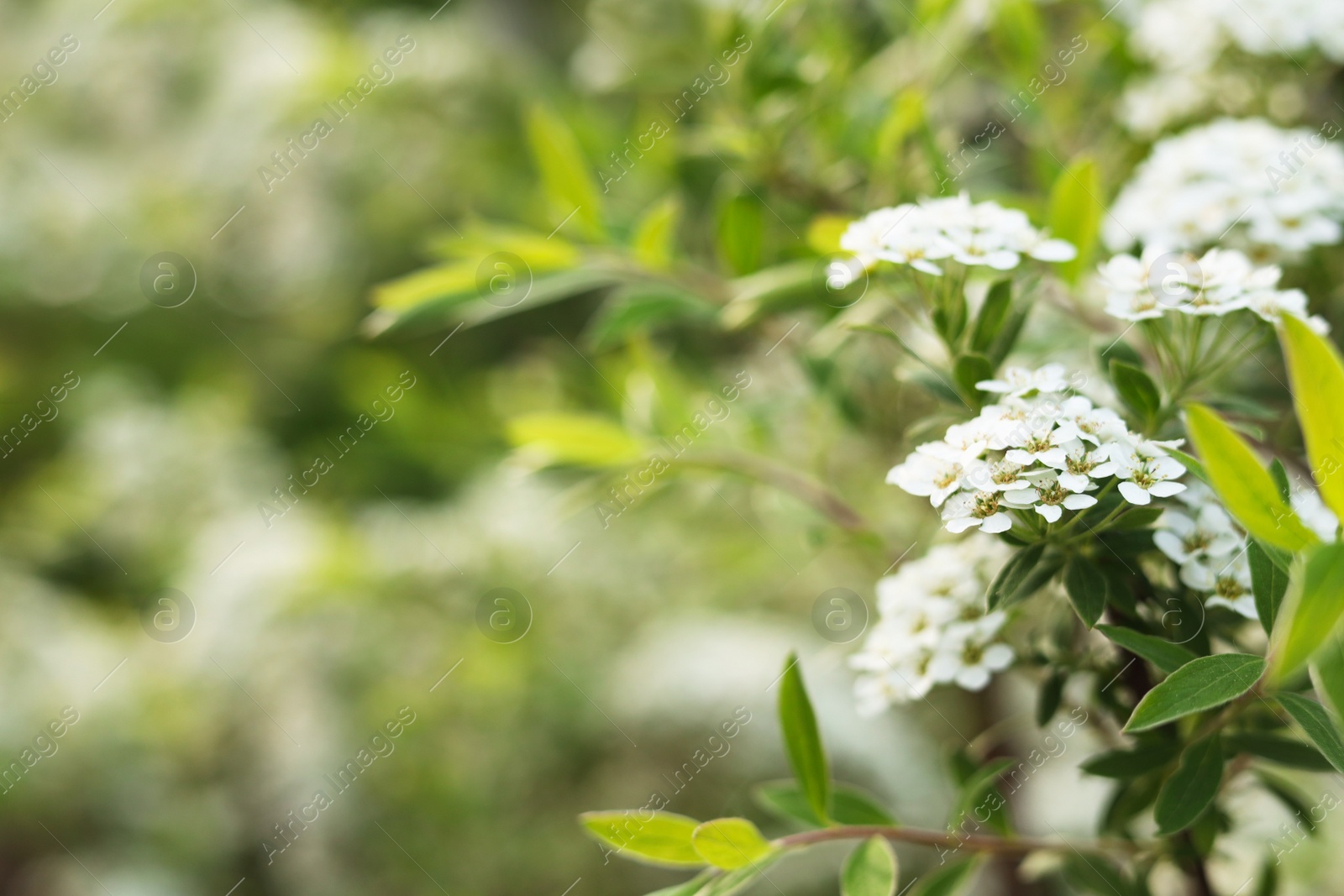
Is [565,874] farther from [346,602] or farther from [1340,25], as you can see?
[1340,25]

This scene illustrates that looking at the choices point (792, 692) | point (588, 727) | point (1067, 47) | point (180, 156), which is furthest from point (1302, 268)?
point (180, 156)

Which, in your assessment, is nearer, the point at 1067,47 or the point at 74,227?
the point at 1067,47

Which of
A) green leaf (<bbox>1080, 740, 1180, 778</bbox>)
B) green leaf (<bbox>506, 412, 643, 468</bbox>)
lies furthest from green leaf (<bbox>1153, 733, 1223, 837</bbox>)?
green leaf (<bbox>506, 412, 643, 468</bbox>)

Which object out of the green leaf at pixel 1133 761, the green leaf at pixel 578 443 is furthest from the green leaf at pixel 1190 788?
the green leaf at pixel 578 443

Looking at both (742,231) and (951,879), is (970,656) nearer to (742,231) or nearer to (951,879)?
(951,879)

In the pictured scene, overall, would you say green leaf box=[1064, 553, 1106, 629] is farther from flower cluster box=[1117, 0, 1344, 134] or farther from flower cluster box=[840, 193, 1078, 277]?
flower cluster box=[1117, 0, 1344, 134]

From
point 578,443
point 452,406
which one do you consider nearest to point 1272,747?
point 578,443
